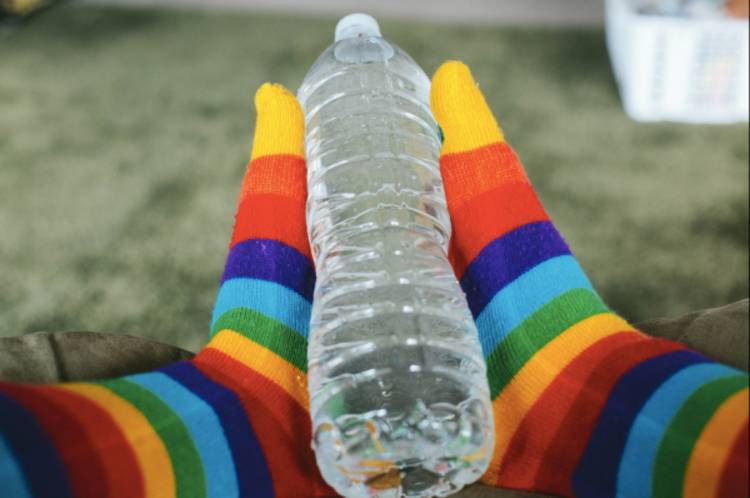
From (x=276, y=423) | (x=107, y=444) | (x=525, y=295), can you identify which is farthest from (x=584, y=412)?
(x=107, y=444)

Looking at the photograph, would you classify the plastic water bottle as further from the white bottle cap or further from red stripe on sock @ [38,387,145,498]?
red stripe on sock @ [38,387,145,498]

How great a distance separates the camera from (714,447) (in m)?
0.57

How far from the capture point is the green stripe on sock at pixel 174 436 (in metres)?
0.63

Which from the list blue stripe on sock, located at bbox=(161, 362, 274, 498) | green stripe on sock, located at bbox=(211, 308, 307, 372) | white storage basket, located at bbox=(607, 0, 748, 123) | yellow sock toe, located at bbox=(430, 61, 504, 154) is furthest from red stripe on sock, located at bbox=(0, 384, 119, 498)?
white storage basket, located at bbox=(607, 0, 748, 123)

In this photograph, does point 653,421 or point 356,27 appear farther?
point 356,27

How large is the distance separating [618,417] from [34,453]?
43cm

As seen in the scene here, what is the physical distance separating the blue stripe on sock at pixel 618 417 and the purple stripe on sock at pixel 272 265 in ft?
1.08

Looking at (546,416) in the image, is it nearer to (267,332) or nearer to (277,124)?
(267,332)

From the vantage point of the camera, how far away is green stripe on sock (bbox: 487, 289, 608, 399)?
2.50ft

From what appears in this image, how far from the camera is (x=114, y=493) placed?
0.57 m

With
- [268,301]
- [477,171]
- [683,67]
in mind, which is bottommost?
[268,301]

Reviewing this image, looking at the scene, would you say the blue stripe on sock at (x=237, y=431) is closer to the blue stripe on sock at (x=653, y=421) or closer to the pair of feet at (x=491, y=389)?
the pair of feet at (x=491, y=389)

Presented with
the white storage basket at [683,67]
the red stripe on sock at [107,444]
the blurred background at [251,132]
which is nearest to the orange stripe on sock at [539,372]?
the red stripe on sock at [107,444]

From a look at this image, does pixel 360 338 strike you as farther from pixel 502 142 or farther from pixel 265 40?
pixel 265 40
